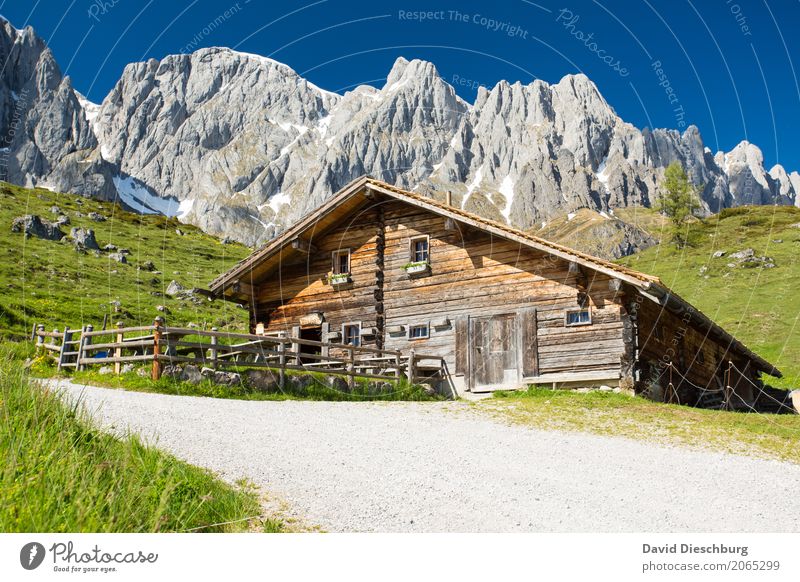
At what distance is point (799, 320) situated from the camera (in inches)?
1609

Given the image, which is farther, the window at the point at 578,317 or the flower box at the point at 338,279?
the flower box at the point at 338,279

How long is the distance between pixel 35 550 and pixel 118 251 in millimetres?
66887

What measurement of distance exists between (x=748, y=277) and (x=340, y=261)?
4061 centimetres

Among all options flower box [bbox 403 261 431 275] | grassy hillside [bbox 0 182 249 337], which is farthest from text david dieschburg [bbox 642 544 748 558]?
grassy hillside [bbox 0 182 249 337]

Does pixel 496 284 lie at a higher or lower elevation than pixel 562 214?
lower

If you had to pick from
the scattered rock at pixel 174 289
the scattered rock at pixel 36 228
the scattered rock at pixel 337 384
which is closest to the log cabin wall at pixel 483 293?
the scattered rock at pixel 337 384

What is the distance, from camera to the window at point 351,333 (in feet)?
81.3

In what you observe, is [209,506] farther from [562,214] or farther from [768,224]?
[562,214]

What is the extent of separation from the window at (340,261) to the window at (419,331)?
11.6 feet

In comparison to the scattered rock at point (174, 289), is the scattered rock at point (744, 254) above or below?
above

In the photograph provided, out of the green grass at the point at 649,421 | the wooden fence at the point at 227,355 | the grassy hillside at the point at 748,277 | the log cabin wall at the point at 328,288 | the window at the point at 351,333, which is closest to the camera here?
the green grass at the point at 649,421

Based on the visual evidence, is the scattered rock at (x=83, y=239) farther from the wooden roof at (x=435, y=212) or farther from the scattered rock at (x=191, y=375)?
the scattered rock at (x=191, y=375)

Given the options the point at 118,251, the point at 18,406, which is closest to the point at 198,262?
the point at 118,251

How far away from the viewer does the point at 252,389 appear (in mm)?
18328
